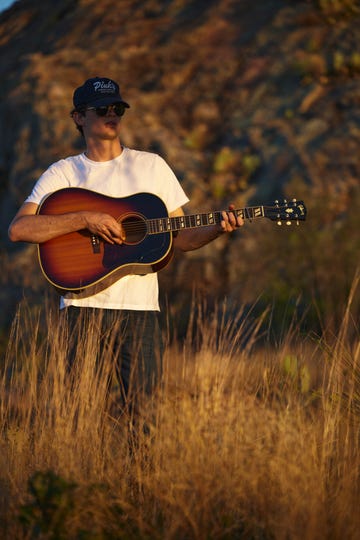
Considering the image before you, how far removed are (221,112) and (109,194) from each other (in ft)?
34.4

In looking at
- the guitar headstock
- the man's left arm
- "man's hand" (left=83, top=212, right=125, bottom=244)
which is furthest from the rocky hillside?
"man's hand" (left=83, top=212, right=125, bottom=244)

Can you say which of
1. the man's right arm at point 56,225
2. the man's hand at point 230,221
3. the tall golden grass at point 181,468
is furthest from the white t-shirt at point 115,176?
the tall golden grass at point 181,468

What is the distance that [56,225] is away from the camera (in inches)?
172

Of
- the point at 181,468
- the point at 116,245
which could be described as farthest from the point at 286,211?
the point at 181,468

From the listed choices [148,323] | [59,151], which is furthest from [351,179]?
[148,323]

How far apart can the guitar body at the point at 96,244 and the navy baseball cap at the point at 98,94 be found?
45 cm

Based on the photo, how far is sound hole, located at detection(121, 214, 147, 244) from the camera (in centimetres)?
440

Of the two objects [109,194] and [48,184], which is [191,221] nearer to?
[109,194]

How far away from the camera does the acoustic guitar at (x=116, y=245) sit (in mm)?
4316

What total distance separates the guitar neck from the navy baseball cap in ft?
2.01

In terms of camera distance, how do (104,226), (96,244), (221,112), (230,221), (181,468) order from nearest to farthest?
1. (181,468)
2. (230,221)
3. (104,226)
4. (96,244)
5. (221,112)

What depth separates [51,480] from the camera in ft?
10.7

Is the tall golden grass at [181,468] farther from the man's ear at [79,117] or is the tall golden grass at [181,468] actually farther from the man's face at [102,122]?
the man's ear at [79,117]

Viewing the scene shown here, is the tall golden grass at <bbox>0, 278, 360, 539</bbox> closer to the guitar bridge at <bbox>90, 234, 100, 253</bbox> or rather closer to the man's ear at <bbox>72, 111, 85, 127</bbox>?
the guitar bridge at <bbox>90, 234, 100, 253</bbox>
